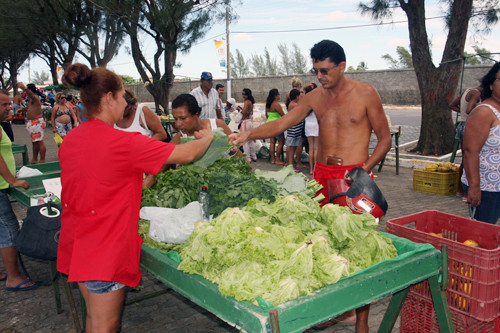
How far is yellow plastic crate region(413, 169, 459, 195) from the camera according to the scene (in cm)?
829

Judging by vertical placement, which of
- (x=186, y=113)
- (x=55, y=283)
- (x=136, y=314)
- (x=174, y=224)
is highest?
(x=186, y=113)

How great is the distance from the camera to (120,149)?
7.51 feet

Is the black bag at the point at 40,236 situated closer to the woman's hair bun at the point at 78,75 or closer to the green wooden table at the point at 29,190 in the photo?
the green wooden table at the point at 29,190

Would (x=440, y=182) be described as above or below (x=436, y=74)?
below

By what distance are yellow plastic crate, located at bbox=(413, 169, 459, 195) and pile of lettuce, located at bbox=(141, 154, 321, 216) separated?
590cm

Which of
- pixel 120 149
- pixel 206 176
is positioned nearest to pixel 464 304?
pixel 206 176

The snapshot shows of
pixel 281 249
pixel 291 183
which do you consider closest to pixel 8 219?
pixel 291 183

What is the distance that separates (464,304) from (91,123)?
8.32 ft

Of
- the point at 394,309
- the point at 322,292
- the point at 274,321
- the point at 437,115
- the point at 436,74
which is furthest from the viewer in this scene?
the point at 437,115

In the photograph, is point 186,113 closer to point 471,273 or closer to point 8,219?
point 8,219

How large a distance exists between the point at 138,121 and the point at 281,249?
3928 mm

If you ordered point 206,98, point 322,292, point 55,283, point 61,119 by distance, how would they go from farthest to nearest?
point 61,119 < point 206,98 < point 55,283 < point 322,292

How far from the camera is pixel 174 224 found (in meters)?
2.76

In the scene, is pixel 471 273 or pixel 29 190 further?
pixel 29 190
